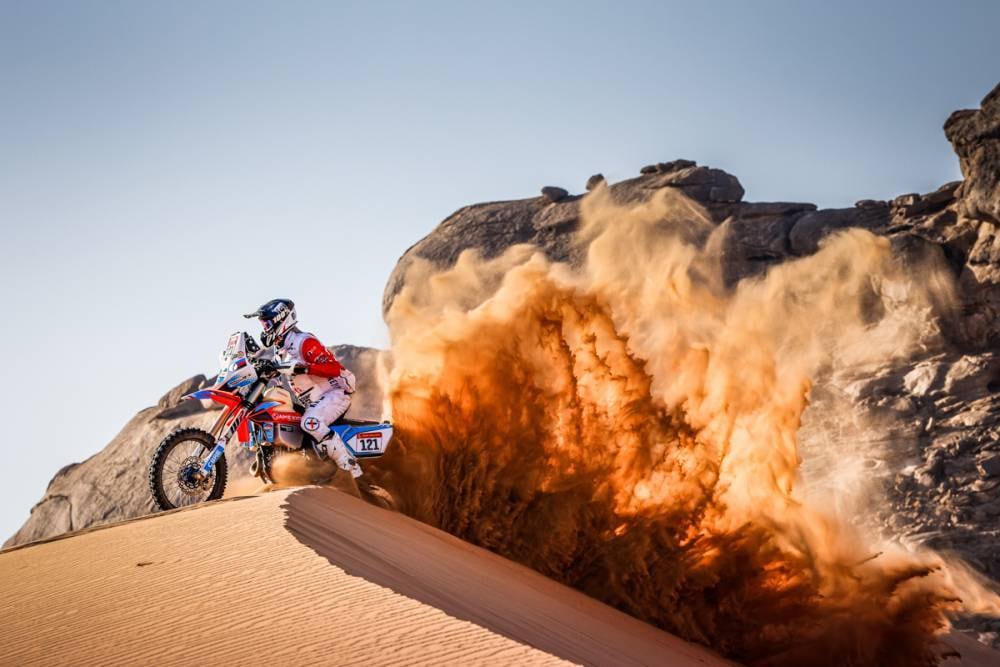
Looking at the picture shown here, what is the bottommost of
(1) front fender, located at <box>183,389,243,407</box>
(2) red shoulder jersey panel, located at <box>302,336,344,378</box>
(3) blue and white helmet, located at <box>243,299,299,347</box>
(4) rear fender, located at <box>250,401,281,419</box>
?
(4) rear fender, located at <box>250,401,281,419</box>

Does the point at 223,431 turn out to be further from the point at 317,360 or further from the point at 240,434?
the point at 317,360

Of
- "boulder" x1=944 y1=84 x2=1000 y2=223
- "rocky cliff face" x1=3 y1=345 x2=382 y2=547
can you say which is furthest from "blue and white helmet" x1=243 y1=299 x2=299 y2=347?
"boulder" x1=944 y1=84 x2=1000 y2=223

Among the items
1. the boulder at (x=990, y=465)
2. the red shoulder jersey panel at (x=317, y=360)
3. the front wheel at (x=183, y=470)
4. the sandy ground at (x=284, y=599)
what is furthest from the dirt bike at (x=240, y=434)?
the boulder at (x=990, y=465)

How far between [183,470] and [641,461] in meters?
5.20

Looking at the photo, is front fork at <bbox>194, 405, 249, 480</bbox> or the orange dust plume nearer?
front fork at <bbox>194, 405, 249, 480</bbox>

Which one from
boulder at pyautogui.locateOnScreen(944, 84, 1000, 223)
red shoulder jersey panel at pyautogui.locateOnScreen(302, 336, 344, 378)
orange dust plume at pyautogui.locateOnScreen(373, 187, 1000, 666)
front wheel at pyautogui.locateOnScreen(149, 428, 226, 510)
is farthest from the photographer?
boulder at pyautogui.locateOnScreen(944, 84, 1000, 223)

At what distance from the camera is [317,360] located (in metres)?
10.9

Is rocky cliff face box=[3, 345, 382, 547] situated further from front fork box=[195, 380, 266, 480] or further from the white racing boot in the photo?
front fork box=[195, 380, 266, 480]

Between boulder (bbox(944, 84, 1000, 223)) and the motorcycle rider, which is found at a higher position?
boulder (bbox(944, 84, 1000, 223))

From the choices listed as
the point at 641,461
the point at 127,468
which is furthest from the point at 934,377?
the point at 127,468

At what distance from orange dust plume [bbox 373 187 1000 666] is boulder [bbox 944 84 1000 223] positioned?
1999 centimetres

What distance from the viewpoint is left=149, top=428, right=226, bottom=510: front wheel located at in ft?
33.1

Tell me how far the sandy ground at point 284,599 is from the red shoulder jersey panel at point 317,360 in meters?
1.65

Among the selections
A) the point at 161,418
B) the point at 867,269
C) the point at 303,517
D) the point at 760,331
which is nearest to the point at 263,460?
the point at 303,517
